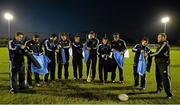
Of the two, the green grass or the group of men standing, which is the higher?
the group of men standing

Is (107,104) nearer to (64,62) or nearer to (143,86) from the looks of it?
(143,86)

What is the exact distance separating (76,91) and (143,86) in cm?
260

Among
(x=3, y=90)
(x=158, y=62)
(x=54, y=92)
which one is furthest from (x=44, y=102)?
(x=158, y=62)

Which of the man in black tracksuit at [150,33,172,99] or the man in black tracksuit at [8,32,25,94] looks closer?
the man in black tracksuit at [150,33,172,99]

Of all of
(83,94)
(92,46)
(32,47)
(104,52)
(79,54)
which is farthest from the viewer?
(79,54)

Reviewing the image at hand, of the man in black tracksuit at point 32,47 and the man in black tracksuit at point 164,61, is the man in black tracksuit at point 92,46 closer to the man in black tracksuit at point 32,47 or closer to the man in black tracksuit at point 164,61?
the man in black tracksuit at point 32,47

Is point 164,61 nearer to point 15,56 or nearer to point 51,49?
point 51,49

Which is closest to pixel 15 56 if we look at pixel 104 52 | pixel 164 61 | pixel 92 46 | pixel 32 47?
pixel 32 47

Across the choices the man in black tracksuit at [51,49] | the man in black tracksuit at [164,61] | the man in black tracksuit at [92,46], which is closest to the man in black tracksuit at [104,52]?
the man in black tracksuit at [92,46]

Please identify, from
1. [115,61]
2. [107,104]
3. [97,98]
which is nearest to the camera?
[107,104]

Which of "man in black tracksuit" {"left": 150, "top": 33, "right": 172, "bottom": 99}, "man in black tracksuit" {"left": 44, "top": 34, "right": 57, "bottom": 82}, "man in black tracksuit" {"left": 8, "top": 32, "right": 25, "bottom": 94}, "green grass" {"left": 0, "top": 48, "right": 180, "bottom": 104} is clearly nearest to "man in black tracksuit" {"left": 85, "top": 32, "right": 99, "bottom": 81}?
"green grass" {"left": 0, "top": 48, "right": 180, "bottom": 104}

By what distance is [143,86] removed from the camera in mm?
12766

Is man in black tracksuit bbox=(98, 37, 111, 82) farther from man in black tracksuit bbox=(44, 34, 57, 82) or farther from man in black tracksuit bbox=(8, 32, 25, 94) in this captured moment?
man in black tracksuit bbox=(8, 32, 25, 94)

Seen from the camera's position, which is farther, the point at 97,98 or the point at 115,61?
the point at 115,61
